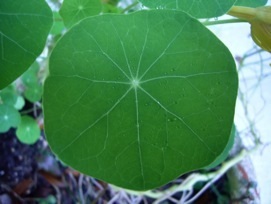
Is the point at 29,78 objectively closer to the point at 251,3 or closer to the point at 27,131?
the point at 27,131

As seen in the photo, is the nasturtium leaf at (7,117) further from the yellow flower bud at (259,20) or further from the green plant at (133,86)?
the yellow flower bud at (259,20)

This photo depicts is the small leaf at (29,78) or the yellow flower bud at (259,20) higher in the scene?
the small leaf at (29,78)

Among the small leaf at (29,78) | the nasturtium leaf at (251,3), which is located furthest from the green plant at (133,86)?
the small leaf at (29,78)

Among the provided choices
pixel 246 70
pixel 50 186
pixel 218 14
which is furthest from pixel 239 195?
pixel 218 14

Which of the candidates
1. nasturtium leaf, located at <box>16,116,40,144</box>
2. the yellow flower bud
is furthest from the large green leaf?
nasturtium leaf, located at <box>16,116,40,144</box>

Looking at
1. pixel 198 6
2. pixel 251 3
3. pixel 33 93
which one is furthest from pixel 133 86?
pixel 33 93
